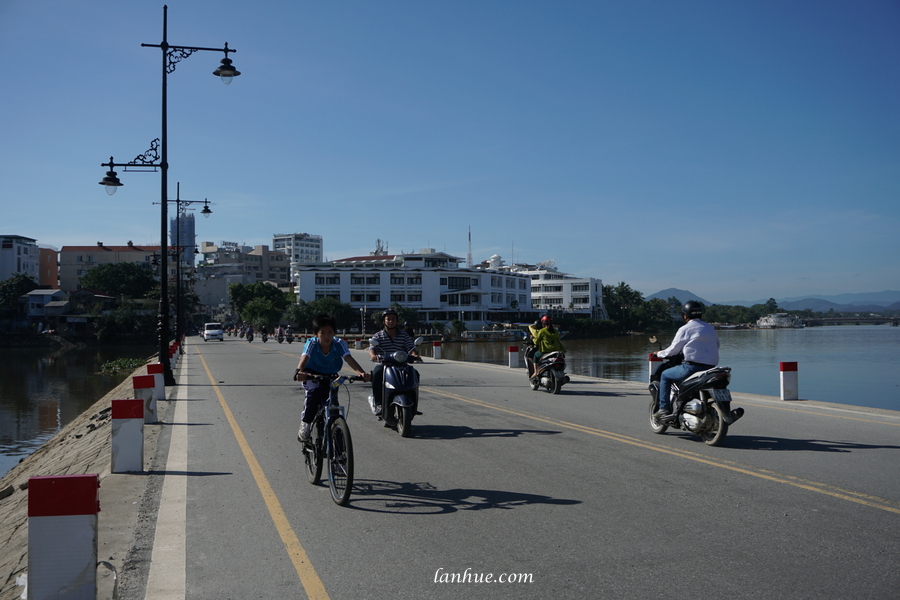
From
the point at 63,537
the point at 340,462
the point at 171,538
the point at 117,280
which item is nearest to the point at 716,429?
the point at 340,462

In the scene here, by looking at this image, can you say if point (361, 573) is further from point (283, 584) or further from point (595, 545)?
point (595, 545)

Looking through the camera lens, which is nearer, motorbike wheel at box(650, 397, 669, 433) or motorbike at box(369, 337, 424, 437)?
motorbike wheel at box(650, 397, 669, 433)

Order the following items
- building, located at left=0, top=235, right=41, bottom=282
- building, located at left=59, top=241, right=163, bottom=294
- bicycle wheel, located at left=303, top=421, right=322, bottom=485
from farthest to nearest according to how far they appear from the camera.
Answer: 1. building, located at left=59, top=241, right=163, bottom=294
2. building, located at left=0, top=235, right=41, bottom=282
3. bicycle wheel, located at left=303, top=421, right=322, bottom=485

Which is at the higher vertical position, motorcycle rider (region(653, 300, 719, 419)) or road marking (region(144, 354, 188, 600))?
motorcycle rider (region(653, 300, 719, 419))

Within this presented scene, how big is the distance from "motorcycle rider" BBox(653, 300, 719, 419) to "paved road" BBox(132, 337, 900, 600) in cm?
80

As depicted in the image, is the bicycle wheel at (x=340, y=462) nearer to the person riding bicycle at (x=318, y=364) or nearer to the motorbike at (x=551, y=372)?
the person riding bicycle at (x=318, y=364)

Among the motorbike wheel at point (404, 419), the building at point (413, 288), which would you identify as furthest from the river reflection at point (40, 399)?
the building at point (413, 288)

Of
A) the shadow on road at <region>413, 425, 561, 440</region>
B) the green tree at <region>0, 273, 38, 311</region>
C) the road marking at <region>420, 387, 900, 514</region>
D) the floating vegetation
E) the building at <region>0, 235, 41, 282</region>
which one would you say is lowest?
the floating vegetation

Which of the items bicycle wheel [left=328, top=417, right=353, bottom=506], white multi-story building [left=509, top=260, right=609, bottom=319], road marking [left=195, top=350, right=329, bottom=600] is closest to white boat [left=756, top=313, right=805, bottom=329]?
white multi-story building [left=509, top=260, right=609, bottom=319]

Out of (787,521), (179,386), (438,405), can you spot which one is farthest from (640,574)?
(179,386)

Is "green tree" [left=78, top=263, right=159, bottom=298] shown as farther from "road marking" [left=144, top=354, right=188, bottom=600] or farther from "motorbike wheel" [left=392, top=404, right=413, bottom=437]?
"road marking" [left=144, top=354, right=188, bottom=600]

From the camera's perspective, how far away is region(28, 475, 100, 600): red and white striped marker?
4.04 m

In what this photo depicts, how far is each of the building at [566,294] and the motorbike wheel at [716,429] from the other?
115852mm

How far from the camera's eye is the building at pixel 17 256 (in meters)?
106
